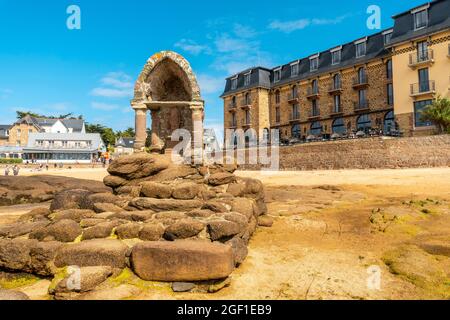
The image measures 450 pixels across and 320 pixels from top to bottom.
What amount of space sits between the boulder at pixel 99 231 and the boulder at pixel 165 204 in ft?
2.52

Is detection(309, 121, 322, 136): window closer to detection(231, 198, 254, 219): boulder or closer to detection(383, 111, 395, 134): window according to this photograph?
Result: detection(383, 111, 395, 134): window

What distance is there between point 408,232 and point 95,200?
6.44m

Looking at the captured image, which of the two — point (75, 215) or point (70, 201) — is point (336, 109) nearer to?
point (70, 201)

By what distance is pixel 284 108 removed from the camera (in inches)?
1684

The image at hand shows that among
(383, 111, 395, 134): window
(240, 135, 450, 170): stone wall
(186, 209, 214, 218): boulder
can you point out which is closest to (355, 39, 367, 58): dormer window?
(383, 111, 395, 134): window

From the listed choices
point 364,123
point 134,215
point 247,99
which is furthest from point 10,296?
point 247,99

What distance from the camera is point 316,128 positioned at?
39.1 m

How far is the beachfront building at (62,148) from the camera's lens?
61.0 metres

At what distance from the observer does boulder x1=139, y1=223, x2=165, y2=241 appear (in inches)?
163

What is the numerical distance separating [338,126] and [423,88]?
10.7m

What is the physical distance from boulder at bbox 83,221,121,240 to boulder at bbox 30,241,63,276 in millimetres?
524
